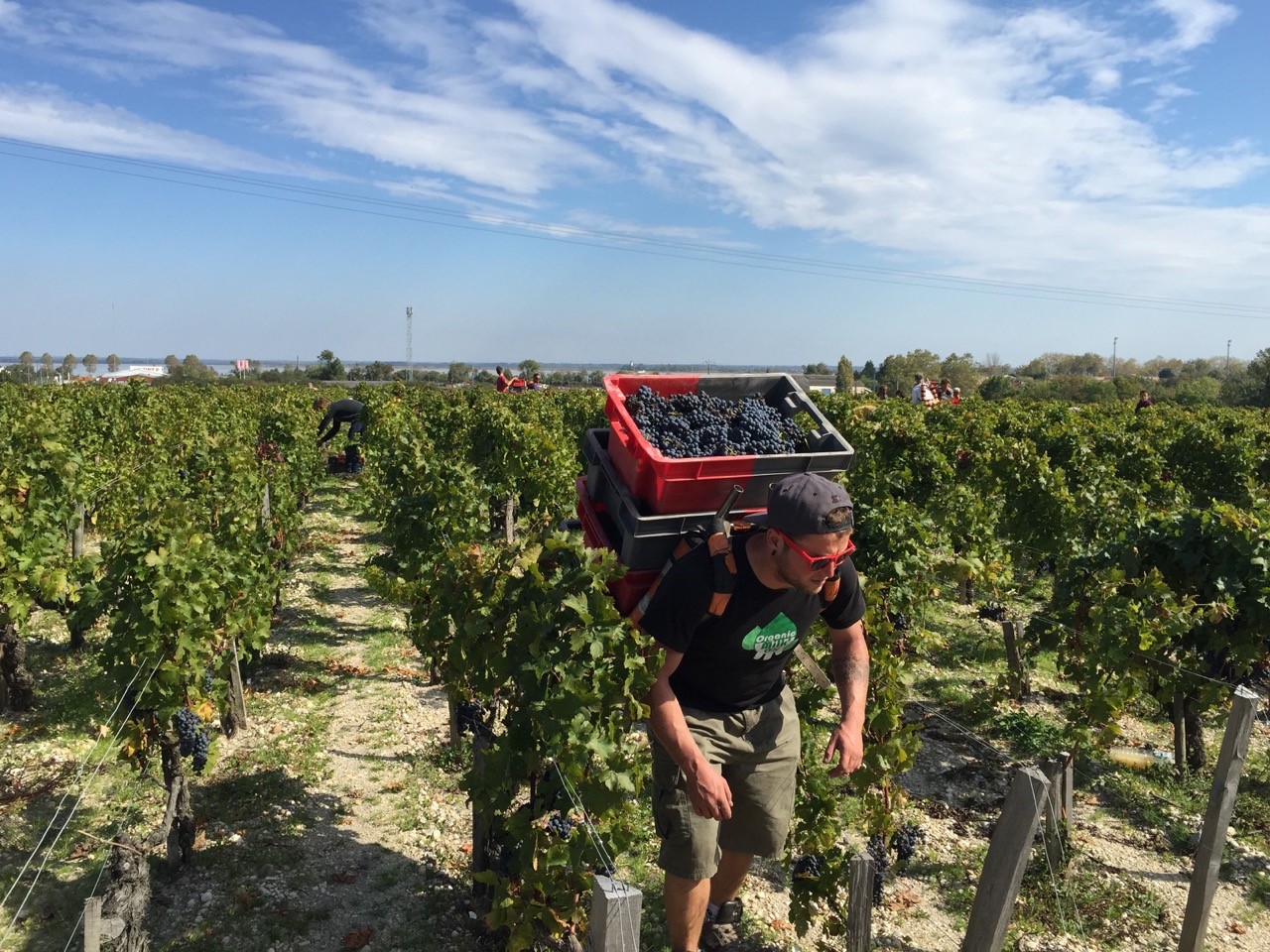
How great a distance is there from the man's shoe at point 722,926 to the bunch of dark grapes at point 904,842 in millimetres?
1210

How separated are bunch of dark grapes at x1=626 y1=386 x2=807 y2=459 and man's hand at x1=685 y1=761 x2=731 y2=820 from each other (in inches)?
43.3

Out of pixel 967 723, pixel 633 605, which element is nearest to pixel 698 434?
pixel 633 605

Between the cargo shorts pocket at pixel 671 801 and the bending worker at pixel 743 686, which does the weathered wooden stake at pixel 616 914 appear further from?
the cargo shorts pocket at pixel 671 801

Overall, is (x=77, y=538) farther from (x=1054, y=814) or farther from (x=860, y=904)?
(x=1054, y=814)

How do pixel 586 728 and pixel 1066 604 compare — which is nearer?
pixel 586 728

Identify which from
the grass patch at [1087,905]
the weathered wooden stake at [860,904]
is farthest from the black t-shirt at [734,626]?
the grass patch at [1087,905]

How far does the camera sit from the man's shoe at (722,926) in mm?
3520

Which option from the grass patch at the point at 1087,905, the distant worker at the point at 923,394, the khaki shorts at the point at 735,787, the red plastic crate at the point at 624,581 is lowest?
the grass patch at the point at 1087,905

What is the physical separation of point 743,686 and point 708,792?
462 millimetres

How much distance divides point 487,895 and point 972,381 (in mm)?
64654

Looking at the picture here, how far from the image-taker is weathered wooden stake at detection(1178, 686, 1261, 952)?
3.67 metres

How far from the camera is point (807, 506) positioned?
250 centimetres

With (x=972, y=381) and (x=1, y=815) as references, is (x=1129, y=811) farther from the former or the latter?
(x=972, y=381)

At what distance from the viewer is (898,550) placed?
21.8 feet
